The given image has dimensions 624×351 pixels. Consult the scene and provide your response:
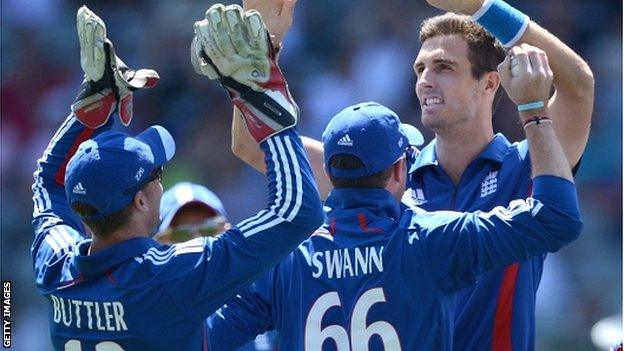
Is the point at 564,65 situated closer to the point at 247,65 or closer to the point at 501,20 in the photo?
the point at 501,20

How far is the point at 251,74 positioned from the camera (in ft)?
12.5

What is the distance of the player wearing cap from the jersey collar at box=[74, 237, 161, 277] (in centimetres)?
52

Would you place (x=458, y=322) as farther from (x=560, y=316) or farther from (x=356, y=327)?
(x=560, y=316)

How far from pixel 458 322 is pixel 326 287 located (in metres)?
0.61

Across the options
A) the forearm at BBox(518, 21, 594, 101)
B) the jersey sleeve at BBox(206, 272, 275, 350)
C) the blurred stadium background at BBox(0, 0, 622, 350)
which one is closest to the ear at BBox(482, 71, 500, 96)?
the forearm at BBox(518, 21, 594, 101)

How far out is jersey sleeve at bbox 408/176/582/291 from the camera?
3861 mm

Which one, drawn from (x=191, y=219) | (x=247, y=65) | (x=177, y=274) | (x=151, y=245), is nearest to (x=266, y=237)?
(x=177, y=274)

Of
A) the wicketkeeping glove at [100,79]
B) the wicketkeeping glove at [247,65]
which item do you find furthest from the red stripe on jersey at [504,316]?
the wicketkeeping glove at [100,79]

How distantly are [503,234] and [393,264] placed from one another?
0.38 m

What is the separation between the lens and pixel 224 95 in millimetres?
10367

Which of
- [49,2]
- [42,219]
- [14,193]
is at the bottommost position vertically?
[42,219]

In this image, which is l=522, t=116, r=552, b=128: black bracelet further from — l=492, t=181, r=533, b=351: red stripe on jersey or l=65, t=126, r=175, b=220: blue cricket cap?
l=65, t=126, r=175, b=220: blue cricket cap

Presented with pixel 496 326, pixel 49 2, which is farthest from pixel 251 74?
pixel 49 2

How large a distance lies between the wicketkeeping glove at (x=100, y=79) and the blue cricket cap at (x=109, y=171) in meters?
0.29
